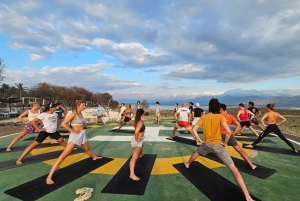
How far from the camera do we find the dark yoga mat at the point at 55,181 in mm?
3371

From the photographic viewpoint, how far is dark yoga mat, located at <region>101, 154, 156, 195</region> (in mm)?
3515

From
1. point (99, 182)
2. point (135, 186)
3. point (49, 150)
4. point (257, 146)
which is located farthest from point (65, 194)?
point (257, 146)

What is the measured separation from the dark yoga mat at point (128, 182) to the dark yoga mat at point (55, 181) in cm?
87

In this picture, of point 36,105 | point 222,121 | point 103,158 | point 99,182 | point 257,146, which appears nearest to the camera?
point 222,121

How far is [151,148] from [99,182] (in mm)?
3187

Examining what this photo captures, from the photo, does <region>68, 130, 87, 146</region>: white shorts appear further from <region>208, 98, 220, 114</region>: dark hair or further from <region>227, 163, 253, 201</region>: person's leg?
<region>227, 163, 253, 201</region>: person's leg

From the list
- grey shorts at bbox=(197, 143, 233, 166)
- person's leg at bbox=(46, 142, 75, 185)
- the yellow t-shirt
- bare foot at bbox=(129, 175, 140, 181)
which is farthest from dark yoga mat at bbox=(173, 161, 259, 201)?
person's leg at bbox=(46, 142, 75, 185)

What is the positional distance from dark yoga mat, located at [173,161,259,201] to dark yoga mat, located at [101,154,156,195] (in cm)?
90

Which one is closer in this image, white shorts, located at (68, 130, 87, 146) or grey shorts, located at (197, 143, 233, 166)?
grey shorts, located at (197, 143, 233, 166)

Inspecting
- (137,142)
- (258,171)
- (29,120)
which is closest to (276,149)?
(258,171)

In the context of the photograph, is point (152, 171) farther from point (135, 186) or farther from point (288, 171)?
point (288, 171)

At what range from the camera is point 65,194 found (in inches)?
134

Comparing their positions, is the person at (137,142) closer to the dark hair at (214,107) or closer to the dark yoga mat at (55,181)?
the dark yoga mat at (55,181)

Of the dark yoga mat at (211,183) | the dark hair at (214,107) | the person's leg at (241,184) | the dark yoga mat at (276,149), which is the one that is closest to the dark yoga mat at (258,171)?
the dark yoga mat at (211,183)
